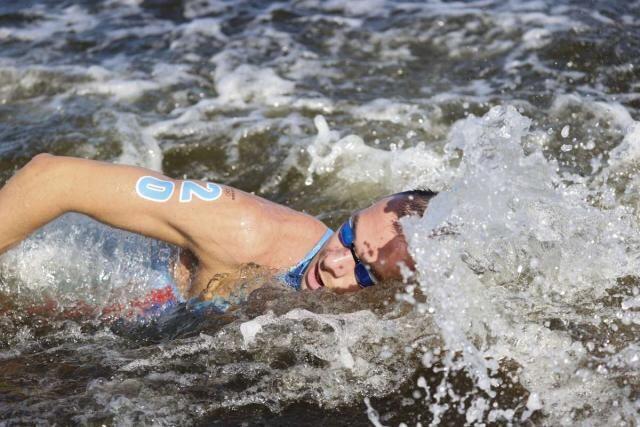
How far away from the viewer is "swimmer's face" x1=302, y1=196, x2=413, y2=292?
4285 mm

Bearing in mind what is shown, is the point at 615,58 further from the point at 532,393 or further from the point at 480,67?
the point at 532,393

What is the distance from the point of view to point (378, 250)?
4.32m

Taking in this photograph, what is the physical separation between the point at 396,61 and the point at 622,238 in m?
3.79

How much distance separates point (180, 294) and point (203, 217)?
65 cm

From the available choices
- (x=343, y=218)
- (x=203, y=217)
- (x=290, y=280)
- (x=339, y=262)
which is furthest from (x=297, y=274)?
(x=343, y=218)

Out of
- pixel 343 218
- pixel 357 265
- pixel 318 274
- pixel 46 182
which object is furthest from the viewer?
pixel 343 218

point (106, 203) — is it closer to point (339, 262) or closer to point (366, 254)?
point (339, 262)

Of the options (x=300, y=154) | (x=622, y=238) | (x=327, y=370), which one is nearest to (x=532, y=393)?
(x=327, y=370)

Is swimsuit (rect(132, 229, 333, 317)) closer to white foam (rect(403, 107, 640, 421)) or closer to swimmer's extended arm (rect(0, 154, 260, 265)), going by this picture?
swimmer's extended arm (rect(0, 154, 260, 265))

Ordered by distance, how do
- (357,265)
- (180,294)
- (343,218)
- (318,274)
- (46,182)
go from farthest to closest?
(343,218)
(180,294)
(318,274)
(357,265)
(46,182)

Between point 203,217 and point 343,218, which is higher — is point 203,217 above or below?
above

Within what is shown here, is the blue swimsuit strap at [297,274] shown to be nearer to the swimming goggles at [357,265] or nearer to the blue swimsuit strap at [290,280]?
the blue swimsuit strap at [290,280]

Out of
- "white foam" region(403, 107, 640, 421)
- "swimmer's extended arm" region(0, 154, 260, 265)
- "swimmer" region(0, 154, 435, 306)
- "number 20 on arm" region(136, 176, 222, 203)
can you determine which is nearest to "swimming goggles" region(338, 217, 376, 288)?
"swimmer" region(0, 154, 435, 306)

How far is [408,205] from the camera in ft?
14.2
